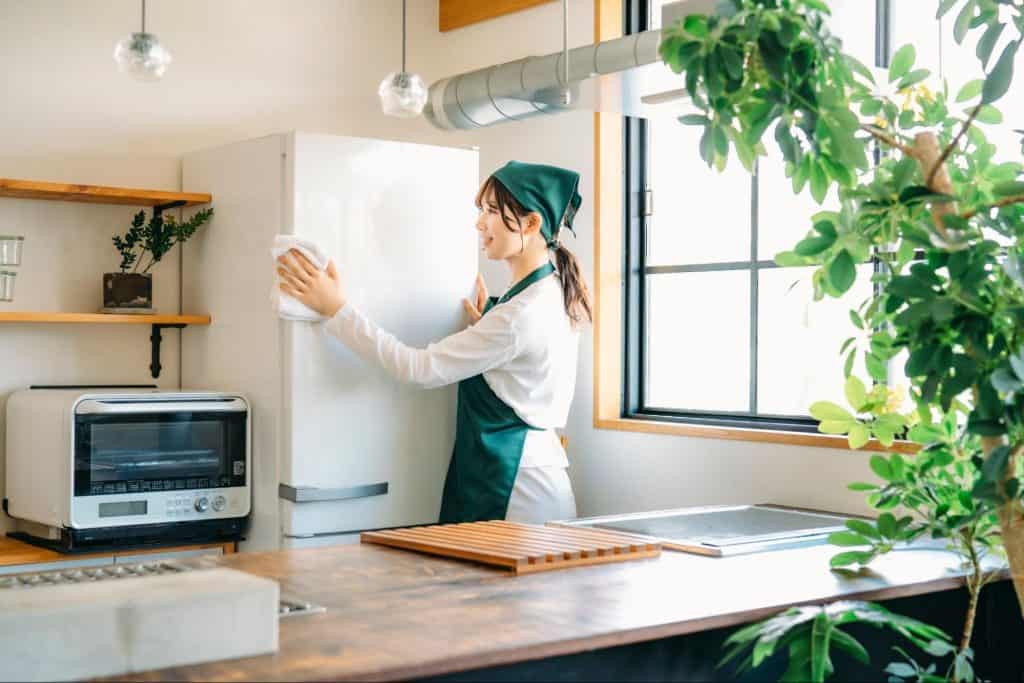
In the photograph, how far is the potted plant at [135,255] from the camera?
148 inches

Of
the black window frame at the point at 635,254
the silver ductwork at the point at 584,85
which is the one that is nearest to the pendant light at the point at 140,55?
the silver ductwork at the point at 584,85

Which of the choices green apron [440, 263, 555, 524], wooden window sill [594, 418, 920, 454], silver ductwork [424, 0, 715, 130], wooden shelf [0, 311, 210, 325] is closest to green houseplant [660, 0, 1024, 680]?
silver ductwork [424, 0, 715, 130]

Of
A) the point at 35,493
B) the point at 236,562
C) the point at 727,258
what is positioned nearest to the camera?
the point at 236,562

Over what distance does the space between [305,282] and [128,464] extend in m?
0.68

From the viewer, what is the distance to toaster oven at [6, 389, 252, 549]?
336 centimetres

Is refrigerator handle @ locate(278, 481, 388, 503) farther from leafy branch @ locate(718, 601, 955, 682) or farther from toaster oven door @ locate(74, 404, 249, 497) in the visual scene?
leafy branch @ locate(718, 601, 955, 682)

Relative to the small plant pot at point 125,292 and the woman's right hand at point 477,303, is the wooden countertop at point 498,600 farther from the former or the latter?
the small plant pot at point 125,292

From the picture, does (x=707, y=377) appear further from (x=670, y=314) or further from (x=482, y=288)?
(x=482, y=288)

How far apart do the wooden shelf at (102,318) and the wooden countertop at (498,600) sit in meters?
1.38

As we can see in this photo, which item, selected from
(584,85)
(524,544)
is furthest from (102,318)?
(524,544)

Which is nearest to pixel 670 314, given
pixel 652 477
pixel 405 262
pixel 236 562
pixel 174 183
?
pixel 652 477

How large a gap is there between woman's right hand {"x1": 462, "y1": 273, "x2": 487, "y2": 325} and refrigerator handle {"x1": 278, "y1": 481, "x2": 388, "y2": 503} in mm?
565

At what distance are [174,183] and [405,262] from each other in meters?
0.89

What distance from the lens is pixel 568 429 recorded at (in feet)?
13.5
